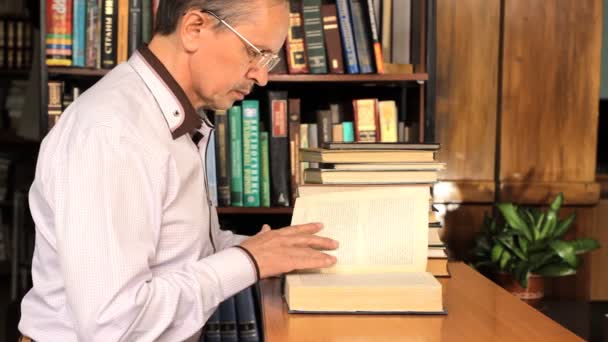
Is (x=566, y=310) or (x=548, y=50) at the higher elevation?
(x=548, y=50)

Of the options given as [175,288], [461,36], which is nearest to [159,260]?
[175,288]

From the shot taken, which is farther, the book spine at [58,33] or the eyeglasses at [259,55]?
the book spine at [58,33]

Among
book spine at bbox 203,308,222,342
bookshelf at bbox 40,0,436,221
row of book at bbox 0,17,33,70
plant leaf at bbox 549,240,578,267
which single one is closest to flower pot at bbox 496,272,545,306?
plant leaf at bbox 549,240,578,267

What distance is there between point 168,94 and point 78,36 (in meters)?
1.13

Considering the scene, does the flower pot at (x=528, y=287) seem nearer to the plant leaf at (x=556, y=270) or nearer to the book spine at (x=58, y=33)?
the plant leaf at (x=556, y=270)

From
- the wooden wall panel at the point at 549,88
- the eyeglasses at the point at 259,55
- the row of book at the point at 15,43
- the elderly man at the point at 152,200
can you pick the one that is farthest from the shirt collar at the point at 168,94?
the row of book at the point at 15,43

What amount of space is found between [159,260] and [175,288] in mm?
103

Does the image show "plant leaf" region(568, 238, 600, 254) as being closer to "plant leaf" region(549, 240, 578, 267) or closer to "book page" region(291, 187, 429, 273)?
"plant leaf" region(549, 240, 578, 267)

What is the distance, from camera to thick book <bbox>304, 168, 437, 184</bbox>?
149 cm

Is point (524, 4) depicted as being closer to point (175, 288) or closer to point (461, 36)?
point (461, 36)

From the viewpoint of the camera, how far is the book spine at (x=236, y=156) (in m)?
2.37

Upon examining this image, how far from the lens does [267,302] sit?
135cm

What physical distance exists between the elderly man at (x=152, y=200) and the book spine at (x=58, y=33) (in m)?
1.03

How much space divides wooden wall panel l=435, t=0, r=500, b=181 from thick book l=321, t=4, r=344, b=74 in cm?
65
